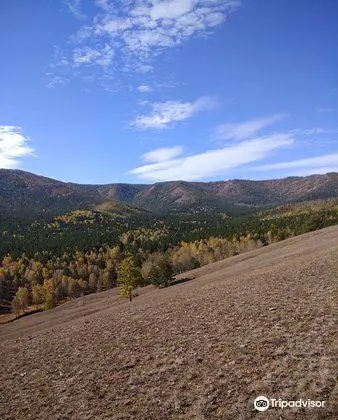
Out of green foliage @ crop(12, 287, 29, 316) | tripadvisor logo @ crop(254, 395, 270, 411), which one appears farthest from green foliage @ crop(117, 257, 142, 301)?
tripadvisor logo @ crop(254, 395, 270, 411)

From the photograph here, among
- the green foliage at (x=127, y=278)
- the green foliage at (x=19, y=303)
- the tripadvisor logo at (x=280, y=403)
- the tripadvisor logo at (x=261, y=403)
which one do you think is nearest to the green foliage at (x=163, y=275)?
the green foliage at (x=127, y=278)

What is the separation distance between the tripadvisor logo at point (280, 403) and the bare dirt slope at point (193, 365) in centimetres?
23

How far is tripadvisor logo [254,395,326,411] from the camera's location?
11.6 meters

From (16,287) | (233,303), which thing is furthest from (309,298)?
(16,287)

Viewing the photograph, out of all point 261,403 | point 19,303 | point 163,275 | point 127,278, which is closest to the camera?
point 261,403

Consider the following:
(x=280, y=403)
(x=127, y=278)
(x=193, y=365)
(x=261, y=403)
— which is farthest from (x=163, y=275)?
(x=280, y=403)

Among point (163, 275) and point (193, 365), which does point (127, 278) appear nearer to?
point (163, 275)

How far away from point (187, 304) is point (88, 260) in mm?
163960

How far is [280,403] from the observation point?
1217 centimetres

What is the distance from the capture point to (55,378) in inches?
781

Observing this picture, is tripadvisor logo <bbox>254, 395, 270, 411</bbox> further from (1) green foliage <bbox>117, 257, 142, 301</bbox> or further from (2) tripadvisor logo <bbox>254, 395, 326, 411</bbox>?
(1) green foliage <bbox>117, 257, 142, 301</bbox>

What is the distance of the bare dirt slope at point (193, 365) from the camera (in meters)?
13.4

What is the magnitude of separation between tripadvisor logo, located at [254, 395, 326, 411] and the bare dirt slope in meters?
0.23

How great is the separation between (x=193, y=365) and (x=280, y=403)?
18.5ft
